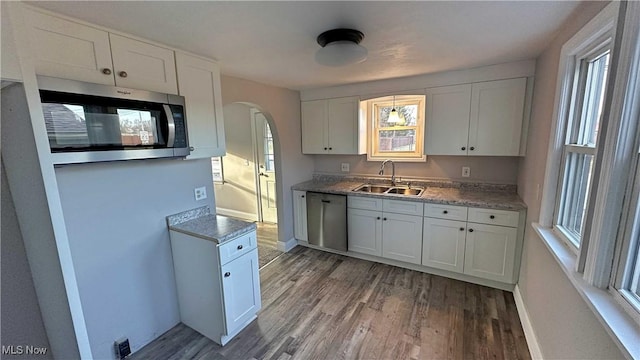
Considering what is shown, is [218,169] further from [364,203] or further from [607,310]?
[607,310]

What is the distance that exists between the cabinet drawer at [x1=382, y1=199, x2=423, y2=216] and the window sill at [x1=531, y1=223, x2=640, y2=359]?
138cm

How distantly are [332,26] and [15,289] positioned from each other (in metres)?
2.38

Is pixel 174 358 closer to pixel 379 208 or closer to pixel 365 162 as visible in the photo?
pixel 379 208

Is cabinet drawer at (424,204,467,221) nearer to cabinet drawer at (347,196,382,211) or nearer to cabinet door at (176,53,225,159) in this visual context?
cabinet drawer at (347,196,382,211)

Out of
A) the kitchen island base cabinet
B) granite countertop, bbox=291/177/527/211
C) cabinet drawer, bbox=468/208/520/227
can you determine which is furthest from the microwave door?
cabinet drawer, bbox=468/208/520/227

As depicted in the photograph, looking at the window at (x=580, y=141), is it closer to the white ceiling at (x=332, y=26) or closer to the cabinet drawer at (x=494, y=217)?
the white ceiling at (x=332, y=26)

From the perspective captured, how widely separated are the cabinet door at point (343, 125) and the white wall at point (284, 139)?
0.50m

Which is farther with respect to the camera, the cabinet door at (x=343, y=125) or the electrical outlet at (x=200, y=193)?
the cabinet door at (x=343, y=125)

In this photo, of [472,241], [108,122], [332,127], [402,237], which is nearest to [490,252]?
[472,241]

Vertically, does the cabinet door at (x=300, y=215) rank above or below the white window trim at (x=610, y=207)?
below

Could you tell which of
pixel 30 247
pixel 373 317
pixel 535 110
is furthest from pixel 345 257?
pixel 30 247

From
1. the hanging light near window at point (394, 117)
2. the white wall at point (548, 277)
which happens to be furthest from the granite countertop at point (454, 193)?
the hanging light near window at point (394, 117)

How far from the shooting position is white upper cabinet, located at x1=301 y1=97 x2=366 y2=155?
3.41m

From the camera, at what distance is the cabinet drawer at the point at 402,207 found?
2.85 metres
